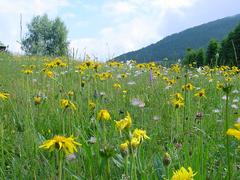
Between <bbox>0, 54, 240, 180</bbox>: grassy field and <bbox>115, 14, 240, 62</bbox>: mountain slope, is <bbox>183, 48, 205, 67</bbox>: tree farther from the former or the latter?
<bbox>115, 14, 240, 62</bbox>: mountain slope

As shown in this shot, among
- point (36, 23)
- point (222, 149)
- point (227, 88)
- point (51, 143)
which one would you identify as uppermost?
point (36, 23)

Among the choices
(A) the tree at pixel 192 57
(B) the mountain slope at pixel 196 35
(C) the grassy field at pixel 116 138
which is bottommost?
(C) the grassy field at pixel 116 138

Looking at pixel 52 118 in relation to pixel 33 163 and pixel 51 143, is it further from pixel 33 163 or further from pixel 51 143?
pixel 51 143

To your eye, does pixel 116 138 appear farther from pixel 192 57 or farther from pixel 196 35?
pixel 196 35

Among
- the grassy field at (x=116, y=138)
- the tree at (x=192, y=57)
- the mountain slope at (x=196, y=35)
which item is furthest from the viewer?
the mountain slope at (x=196, y=35)

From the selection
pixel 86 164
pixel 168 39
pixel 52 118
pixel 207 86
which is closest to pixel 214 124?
pixel 52 118

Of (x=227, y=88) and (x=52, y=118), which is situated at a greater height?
(x=227, y=88)

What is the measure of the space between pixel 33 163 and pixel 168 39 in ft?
491

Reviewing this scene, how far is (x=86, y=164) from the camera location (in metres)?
1.53

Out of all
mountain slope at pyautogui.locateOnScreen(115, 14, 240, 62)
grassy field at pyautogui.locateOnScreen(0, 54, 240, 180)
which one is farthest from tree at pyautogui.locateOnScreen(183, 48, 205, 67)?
mountain slope at pyautogui.locateOnScreen(115, 14, 240, 62)

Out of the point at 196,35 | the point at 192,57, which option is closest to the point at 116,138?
the point at 192,57

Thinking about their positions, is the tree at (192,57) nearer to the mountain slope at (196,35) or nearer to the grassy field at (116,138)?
the grassy field at (116,138)

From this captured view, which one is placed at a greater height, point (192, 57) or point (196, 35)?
point (196, 35)

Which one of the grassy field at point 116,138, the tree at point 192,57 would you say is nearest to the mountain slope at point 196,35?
the tree at point 192,57
